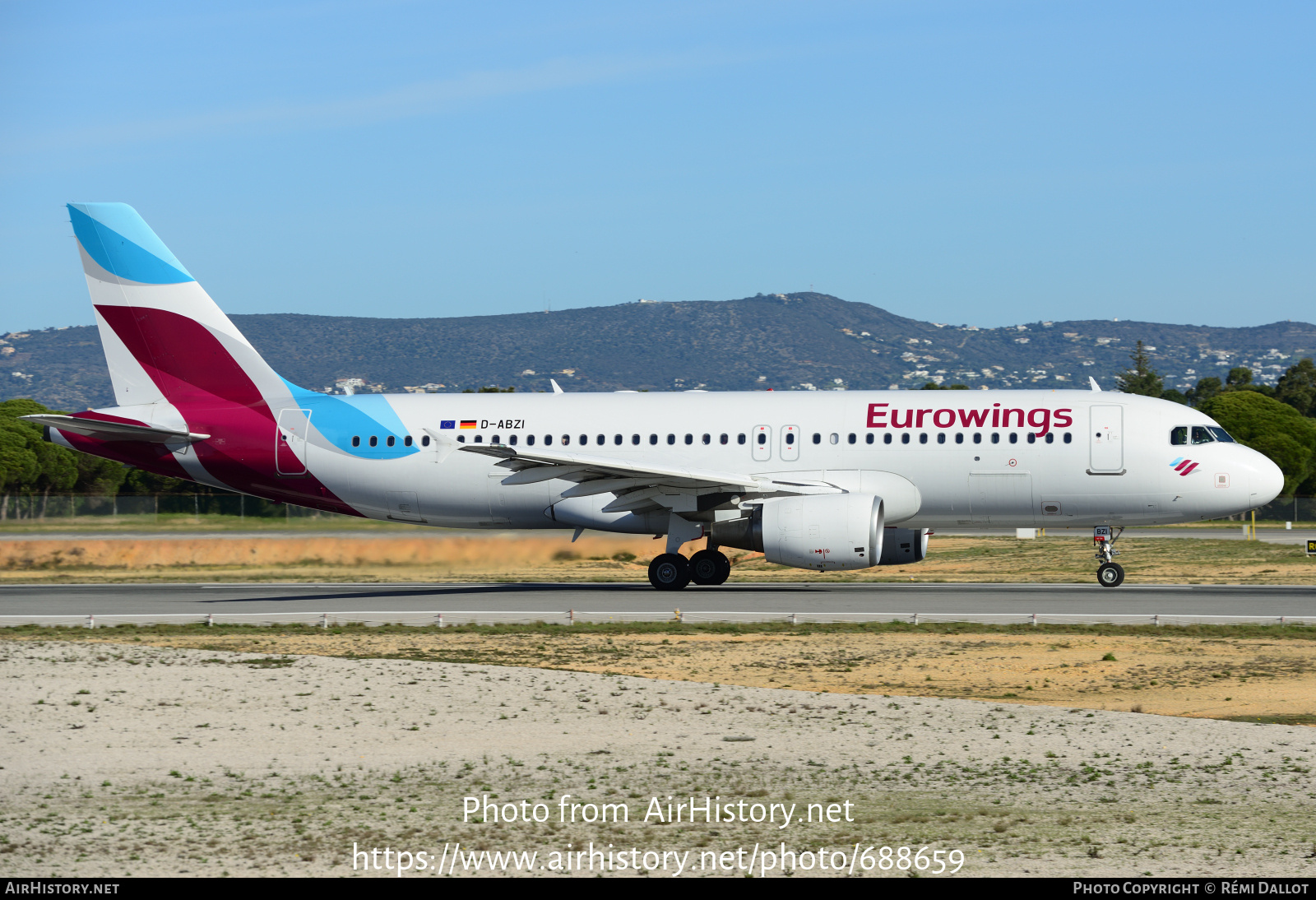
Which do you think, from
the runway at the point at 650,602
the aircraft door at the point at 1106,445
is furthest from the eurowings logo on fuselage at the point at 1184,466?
the runway at the point at 650,602

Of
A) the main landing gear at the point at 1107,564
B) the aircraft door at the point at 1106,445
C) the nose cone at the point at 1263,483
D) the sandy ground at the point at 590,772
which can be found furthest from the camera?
the main landing gear at the point at 1107,564

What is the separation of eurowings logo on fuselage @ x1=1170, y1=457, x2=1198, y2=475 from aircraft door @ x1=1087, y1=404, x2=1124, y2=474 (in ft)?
3.62

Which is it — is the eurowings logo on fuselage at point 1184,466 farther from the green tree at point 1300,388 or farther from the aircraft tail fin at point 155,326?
the green tree at point 1300,388

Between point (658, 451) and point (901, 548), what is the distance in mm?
5773

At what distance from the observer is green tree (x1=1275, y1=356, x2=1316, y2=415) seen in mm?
117438

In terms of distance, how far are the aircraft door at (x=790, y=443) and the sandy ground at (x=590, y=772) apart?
13.0 meters

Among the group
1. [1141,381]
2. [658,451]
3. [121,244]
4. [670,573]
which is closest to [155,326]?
[121,244]

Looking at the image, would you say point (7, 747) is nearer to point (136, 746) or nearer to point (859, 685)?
point (136, 746)

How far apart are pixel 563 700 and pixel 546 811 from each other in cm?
512

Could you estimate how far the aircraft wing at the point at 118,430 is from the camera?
29.3 metres

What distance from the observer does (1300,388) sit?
12062 cm

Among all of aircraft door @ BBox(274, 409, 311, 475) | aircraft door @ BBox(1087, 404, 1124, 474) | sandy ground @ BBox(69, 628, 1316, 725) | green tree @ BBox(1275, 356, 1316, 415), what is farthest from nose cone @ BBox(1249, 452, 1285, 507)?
green tree @ BBox(1275, 356, 1316, 415)

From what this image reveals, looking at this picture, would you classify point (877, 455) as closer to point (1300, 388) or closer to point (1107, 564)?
point (1107, 564)

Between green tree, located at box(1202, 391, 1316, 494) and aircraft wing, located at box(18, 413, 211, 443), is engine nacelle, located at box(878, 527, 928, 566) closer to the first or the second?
aircraft wing, located at box(18, 413, 211, 443)
